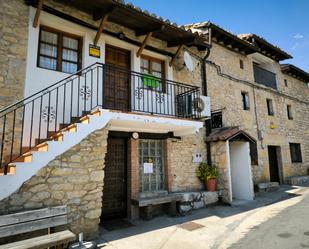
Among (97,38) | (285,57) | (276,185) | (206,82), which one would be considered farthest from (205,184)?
(285,57)

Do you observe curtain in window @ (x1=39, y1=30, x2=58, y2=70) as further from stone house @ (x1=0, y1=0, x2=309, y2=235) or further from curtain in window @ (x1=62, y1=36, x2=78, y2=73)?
curtain in window @ (x1=62, y1=36, x2=78, y2=73)

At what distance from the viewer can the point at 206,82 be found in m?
9.60

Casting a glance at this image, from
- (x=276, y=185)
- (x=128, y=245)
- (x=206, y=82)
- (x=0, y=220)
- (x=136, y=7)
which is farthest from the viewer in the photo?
(x=276, y=185)

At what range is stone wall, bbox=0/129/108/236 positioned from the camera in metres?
4.24

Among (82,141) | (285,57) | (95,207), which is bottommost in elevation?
(95,207)

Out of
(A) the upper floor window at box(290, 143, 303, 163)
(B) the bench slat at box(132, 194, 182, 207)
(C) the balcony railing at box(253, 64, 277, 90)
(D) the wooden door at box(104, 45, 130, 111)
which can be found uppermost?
(C) the balcony railing at box(253, 64, 277, 90)

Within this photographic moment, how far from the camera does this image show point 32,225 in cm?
404

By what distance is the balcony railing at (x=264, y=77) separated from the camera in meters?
13.0

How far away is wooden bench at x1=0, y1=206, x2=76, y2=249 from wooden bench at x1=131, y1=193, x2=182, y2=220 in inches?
96.5

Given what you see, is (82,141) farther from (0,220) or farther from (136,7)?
(136,7)

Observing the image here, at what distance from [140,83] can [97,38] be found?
6.29ft

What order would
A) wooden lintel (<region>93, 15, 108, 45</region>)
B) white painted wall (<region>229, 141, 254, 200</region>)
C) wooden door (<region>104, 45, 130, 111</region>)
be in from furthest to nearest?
white painted wall (<region>229, 141, 254, 200</region>) → wooden door (<region>104, 45, 130, 111</region>) → wooden lintel (<region>93, 15, 108, 45</region>)

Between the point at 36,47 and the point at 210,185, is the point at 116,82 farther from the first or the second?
the point at 210,185

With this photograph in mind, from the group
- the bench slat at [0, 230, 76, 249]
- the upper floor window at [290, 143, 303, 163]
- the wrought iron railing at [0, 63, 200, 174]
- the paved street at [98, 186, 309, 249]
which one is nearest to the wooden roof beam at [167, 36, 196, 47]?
the wrought iron railing at [0, 63, 200, 174]
